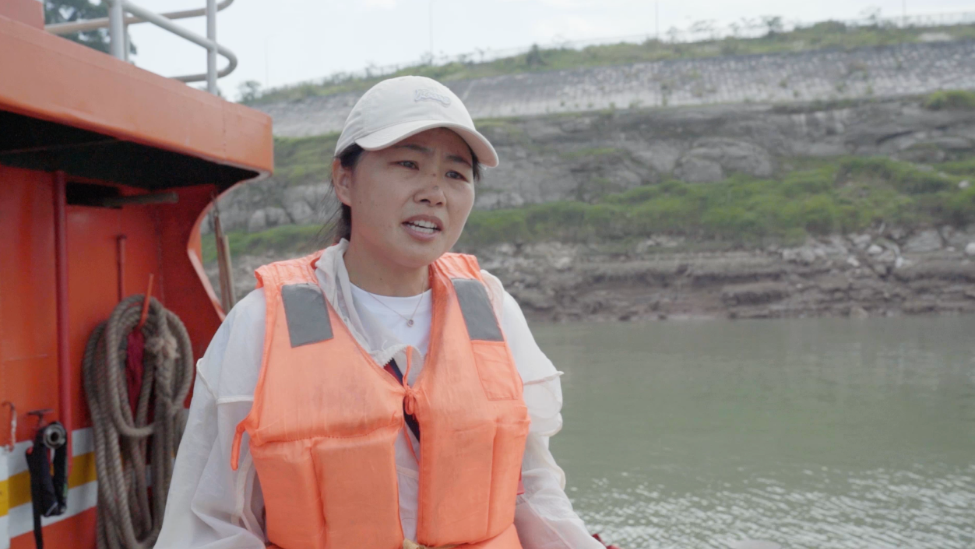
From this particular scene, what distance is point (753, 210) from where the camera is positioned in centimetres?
2284

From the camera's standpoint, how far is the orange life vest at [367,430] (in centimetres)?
137

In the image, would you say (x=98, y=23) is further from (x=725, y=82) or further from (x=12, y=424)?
(x=725, y=82)

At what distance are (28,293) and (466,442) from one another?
1764 mm

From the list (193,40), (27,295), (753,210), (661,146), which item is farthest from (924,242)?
(27,295)

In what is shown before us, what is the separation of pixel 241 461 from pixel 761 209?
23.1m

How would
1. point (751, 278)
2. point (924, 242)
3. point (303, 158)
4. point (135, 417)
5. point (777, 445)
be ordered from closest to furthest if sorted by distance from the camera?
point (135, 417) → point (777, 445) → point (751, 278) → point (924, 242) → point (303, 158)

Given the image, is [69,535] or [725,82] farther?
[725,82]

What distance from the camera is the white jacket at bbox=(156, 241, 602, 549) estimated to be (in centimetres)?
139

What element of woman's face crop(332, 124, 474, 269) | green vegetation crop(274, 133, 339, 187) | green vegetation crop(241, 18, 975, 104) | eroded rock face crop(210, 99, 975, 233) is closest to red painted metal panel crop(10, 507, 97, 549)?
woman's face crop(332, 124, 474, 269)

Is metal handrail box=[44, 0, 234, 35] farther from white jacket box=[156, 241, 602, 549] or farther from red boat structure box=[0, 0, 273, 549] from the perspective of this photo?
white jacket box=[156, 241, 602, 549]

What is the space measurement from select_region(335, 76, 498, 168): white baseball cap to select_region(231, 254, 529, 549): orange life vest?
31 centimetres

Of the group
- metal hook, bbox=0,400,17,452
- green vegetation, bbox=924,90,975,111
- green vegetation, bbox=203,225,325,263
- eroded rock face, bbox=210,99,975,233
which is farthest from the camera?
eroded rock face, bbox=210,99,975,233

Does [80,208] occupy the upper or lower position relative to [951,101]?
lower

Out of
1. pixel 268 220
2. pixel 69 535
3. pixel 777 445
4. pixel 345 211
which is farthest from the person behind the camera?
pixel 268 220
